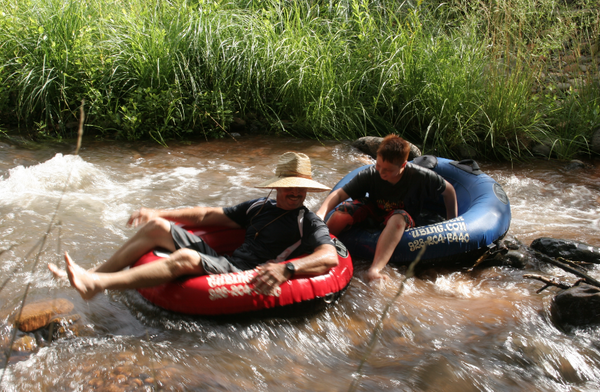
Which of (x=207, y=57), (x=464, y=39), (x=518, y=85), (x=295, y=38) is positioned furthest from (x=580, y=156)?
(x=207, y=57)

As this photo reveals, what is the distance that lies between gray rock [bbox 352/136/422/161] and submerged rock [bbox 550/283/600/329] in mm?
3364

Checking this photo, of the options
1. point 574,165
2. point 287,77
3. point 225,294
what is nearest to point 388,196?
point 225,294

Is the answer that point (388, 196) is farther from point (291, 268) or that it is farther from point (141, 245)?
point (141, 245)

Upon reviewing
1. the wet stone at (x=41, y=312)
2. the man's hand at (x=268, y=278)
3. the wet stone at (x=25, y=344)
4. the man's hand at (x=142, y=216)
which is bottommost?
the wet stone at (x=25, y=344)

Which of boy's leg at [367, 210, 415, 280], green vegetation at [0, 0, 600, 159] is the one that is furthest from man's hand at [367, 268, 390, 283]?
green vegetation at [0, 0, 600, 159]

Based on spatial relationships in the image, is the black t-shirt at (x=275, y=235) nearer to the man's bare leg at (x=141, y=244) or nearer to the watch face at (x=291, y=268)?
the watch face at (x=291, y=268)

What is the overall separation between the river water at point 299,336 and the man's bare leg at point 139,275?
23cm

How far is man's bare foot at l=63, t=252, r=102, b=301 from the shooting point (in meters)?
2.44

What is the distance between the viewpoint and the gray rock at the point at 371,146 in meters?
6.16

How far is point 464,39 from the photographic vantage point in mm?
6656

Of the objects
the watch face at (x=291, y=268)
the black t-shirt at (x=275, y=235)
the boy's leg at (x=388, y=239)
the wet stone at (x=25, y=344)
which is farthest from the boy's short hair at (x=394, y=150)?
the wet stone at (x=25, y=344)

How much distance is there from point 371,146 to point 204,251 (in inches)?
143

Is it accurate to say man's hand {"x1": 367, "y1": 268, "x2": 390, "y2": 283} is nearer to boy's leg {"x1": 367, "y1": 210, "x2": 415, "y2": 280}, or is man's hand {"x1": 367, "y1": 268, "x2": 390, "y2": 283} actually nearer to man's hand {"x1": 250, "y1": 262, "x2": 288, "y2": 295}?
boy's leg {"x1": 367, "y1": 210, "x2": 415, "y2": 280}

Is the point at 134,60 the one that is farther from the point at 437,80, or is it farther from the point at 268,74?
the point at 437,80
